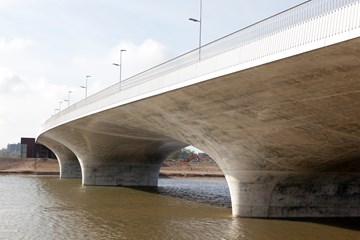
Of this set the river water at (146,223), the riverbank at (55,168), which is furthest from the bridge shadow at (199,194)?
the riverbank at (55,168)

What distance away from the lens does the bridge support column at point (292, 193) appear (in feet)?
82.7

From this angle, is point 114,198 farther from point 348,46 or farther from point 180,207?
point 348,46

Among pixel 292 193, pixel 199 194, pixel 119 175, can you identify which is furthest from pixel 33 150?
pixel 292 193

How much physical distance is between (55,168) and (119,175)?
3887cm

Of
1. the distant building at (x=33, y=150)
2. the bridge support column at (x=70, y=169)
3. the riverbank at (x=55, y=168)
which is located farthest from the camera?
the distant building at (x=33, y=150)

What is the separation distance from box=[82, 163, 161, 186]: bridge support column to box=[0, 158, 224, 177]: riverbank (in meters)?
27.7

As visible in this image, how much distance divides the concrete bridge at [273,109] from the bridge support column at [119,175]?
16591 mm

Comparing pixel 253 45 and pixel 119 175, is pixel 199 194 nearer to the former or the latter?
pixel 119 175

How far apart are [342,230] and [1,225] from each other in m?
16.0

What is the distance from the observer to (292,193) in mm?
25422

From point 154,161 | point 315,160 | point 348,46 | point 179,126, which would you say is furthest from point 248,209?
point 154,161

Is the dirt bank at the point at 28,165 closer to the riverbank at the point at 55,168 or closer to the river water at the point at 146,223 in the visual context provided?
the riverbank at the point at 55,168

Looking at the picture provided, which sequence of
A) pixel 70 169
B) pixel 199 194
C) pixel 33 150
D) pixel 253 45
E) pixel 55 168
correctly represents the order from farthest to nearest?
1. pixel 33 150
2. pixel 55 168
3. pixel 70 169
4. pixel 199 194
5. pixel 253 45

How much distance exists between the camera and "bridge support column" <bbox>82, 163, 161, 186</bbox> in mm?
51594
